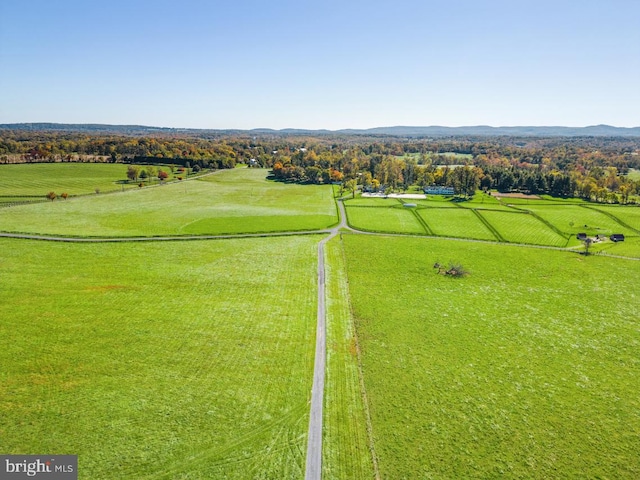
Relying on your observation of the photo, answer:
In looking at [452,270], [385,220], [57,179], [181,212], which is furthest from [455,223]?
[57,179]

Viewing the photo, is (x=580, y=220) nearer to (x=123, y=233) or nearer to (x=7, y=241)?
(x=123, y=233)

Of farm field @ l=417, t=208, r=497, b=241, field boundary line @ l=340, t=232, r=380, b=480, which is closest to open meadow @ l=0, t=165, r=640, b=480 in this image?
field boundary line @ l=340, t=232, r=380, b=480

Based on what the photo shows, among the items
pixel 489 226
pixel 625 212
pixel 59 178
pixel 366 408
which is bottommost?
pixel 366 408

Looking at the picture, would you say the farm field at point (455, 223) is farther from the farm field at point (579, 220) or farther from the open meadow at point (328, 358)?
the farm field at point (579, 220)

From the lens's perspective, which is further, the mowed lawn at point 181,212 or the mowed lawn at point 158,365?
the mowed lawn at point 181,212

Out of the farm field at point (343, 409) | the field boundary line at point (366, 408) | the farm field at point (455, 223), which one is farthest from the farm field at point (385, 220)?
the field boundary line at point (366, 408)

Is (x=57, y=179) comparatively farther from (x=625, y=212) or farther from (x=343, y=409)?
(x=625, y=212)

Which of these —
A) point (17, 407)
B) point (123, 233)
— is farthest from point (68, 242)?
point (17, 407)
